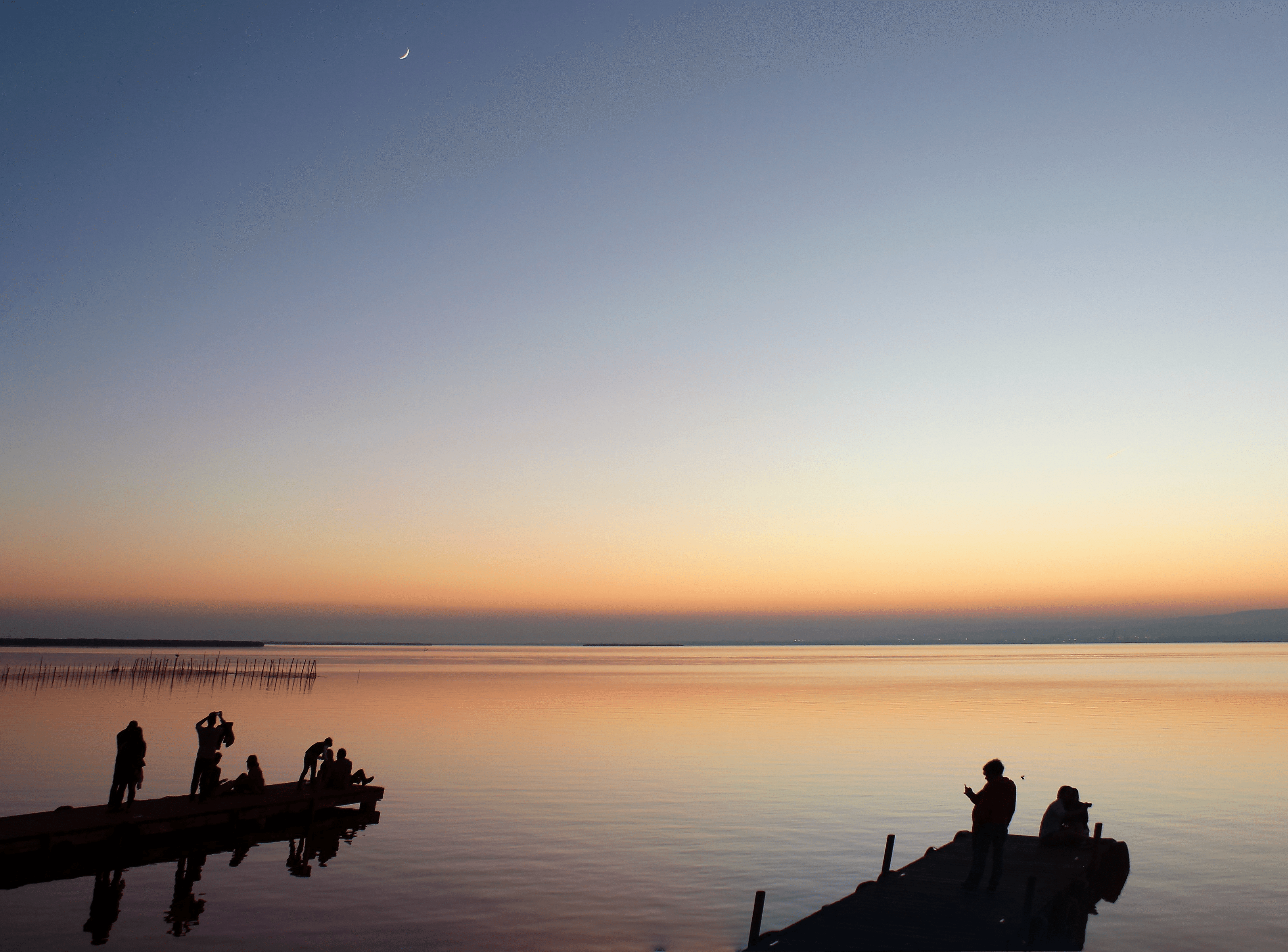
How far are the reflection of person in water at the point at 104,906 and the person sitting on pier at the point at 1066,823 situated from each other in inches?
853

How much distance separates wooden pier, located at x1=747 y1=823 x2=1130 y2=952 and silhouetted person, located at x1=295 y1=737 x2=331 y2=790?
18.6m

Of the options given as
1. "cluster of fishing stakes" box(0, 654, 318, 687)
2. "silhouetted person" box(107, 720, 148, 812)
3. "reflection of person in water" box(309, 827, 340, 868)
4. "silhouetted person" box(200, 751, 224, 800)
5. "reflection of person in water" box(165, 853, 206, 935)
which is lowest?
"cluster of fishing stakes" box(0, 654, 318, 687)

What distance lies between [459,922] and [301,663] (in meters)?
188

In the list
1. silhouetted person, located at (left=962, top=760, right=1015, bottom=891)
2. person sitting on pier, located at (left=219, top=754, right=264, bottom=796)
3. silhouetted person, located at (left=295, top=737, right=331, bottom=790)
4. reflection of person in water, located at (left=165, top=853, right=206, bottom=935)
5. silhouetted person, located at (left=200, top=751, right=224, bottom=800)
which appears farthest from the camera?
silhouetted person, located at (left=295, top=737, right=331, bottom=790)

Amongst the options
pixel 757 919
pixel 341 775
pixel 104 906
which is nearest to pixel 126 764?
pixel 104 906

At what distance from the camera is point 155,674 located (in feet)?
Result: 404

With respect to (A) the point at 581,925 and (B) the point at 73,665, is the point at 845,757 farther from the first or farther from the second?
(B) the point at 73,665

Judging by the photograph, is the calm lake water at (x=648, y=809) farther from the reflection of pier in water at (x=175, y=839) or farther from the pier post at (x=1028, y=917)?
the pier post at (x=1028, y=917)

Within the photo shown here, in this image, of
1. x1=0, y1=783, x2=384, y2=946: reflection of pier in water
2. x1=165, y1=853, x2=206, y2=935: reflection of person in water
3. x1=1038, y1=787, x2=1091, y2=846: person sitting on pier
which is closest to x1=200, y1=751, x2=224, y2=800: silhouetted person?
x1=0, y1=783, x2=384, y2=946: reflection of pier in water

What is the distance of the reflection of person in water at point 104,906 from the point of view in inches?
793

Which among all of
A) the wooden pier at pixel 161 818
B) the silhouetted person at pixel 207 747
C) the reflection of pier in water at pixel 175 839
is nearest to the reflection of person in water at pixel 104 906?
the reflection of pier in water at pixel 175 839

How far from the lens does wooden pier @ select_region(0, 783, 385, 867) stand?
24109 millimetres

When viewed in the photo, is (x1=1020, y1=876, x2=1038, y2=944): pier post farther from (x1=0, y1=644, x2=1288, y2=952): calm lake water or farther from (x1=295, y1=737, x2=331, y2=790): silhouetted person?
(x1=295, y1=737, x2=331, y2=790): silhouetted person

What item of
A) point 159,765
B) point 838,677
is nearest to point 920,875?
point 159,765
